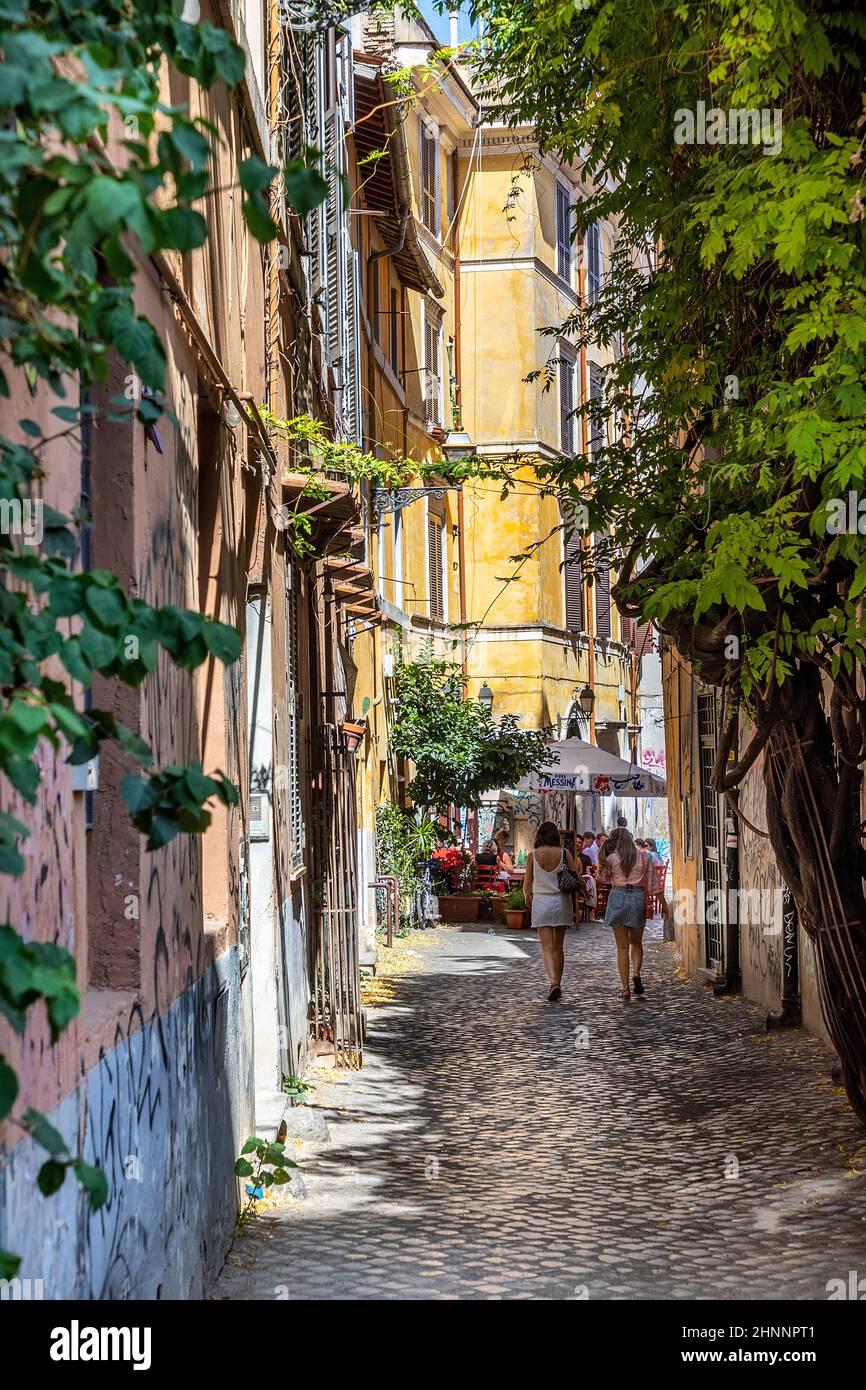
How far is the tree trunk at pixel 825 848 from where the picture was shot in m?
9.44

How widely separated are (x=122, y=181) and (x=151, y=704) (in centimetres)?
315

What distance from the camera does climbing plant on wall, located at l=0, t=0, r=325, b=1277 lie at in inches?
90.1

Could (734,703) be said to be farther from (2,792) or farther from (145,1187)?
(2,792)

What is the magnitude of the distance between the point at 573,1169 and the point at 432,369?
22447mm

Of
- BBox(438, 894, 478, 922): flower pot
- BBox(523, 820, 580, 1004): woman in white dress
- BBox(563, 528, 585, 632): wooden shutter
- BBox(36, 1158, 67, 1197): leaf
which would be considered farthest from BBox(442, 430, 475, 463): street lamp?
BBox(36, 1158, 67, 1197): leaf

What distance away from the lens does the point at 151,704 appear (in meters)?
5.31

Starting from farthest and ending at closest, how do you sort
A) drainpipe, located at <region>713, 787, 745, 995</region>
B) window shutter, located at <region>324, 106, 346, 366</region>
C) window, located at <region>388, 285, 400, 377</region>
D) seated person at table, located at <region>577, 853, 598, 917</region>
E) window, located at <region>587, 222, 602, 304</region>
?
1. window, located at <region>587, 222, 602, 304</region>
2. seated person at table, located at <region>577, 853, 598, 917</region>
3. window, located at <region>388, 285, 400, 377</region>
4. drainpipe, located at <region>713, 787, 745, 995</region>
5. window shutter, located at <region>324, 106, 346, 366</region>

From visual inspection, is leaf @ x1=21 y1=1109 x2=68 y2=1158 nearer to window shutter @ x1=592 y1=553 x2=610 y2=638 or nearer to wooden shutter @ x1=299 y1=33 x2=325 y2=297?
wooden shutter @ x1=299 y1=33 x2=325 y2=297

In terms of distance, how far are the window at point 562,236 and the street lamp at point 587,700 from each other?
27.8 feet

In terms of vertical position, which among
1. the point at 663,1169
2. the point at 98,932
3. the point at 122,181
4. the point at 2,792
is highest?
the point at 122,181

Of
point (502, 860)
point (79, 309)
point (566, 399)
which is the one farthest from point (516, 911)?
point (79, 309)

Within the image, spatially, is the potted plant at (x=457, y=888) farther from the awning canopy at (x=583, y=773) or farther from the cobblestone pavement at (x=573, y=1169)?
the cobblestone pavement at (x=573, y=1169)

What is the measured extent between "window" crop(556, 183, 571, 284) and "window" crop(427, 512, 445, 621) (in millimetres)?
7284
